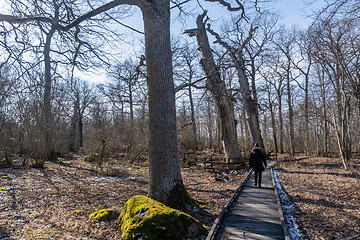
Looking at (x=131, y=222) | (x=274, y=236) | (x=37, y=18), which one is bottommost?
(x=274, y=236)

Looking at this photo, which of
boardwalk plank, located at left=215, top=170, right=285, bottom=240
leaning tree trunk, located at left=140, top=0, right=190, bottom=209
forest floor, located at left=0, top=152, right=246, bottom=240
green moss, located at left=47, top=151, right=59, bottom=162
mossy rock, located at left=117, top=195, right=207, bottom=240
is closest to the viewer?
mossy rock, located at left=117, top=195, right=207, bottom=240

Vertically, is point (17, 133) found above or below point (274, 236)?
above

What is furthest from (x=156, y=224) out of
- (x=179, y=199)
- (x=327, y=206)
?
(x=327, y=206)

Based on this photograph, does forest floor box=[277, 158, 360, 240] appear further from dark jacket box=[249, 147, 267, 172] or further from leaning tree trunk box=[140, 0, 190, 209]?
leaning tree trunk box=[140, 0, 190, 209]

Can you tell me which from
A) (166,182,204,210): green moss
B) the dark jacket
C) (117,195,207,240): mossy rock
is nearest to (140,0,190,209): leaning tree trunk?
(166,182,204,210): green moss

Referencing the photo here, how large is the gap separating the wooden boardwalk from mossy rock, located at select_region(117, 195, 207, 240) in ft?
1.75

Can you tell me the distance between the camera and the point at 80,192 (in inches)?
296

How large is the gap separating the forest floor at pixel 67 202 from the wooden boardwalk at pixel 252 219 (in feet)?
1.46

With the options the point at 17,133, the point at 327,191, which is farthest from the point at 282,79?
the point at 17,133

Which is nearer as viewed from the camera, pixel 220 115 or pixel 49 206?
pixel 49 206

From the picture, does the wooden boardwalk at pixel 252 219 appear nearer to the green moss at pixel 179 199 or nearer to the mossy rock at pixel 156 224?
the mossy rock at pixel 156 224

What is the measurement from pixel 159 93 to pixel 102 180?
20.7ft

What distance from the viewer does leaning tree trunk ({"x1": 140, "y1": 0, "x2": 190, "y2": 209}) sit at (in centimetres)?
553

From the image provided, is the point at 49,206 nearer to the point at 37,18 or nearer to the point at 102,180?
the point at 102,180
